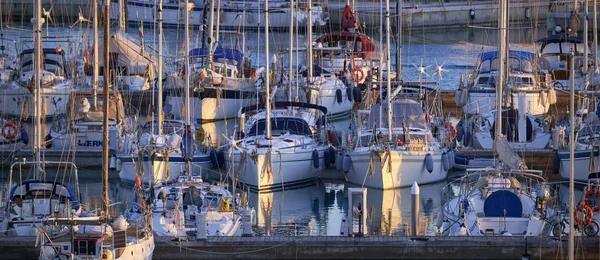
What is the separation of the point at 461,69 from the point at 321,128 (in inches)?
883

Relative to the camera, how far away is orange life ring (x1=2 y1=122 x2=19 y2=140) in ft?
132

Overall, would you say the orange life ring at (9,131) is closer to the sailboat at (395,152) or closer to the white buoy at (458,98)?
the sailboat at (395,152)

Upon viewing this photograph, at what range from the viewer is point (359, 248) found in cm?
2811

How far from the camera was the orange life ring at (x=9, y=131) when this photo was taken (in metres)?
40.2

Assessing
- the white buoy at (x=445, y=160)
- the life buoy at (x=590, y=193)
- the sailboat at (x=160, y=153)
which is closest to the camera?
the life buoy at (x=590, y=193)

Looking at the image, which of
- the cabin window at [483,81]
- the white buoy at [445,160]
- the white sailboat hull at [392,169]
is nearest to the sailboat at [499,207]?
the white sailboat hull at [392,169]

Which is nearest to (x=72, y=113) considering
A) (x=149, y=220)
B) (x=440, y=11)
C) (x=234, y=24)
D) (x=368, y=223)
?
(x=368, y=223)

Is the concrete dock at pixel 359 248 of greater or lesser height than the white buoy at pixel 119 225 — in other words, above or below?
below

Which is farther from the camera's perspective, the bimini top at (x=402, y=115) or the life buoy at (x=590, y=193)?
the bimini top at (x=402, y=115)

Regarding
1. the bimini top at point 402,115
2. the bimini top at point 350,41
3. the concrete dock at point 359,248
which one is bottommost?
the concrete dock at point 359,248

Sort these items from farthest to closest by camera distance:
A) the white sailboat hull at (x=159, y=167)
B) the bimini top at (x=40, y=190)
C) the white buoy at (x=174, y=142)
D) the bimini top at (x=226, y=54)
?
the bimini top at (x=226, y=54)
the white buoy at (x=174, y=142)
the white sailboat hull at (x=159, y=167)
the bimini top at (x=40, y=190)

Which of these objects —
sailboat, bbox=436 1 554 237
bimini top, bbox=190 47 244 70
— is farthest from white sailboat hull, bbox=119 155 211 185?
bimini top, bbox=190 47 244 70

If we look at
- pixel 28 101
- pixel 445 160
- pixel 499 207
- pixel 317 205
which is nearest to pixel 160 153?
pixel 317 205

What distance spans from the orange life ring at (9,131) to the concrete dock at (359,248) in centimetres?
1239
